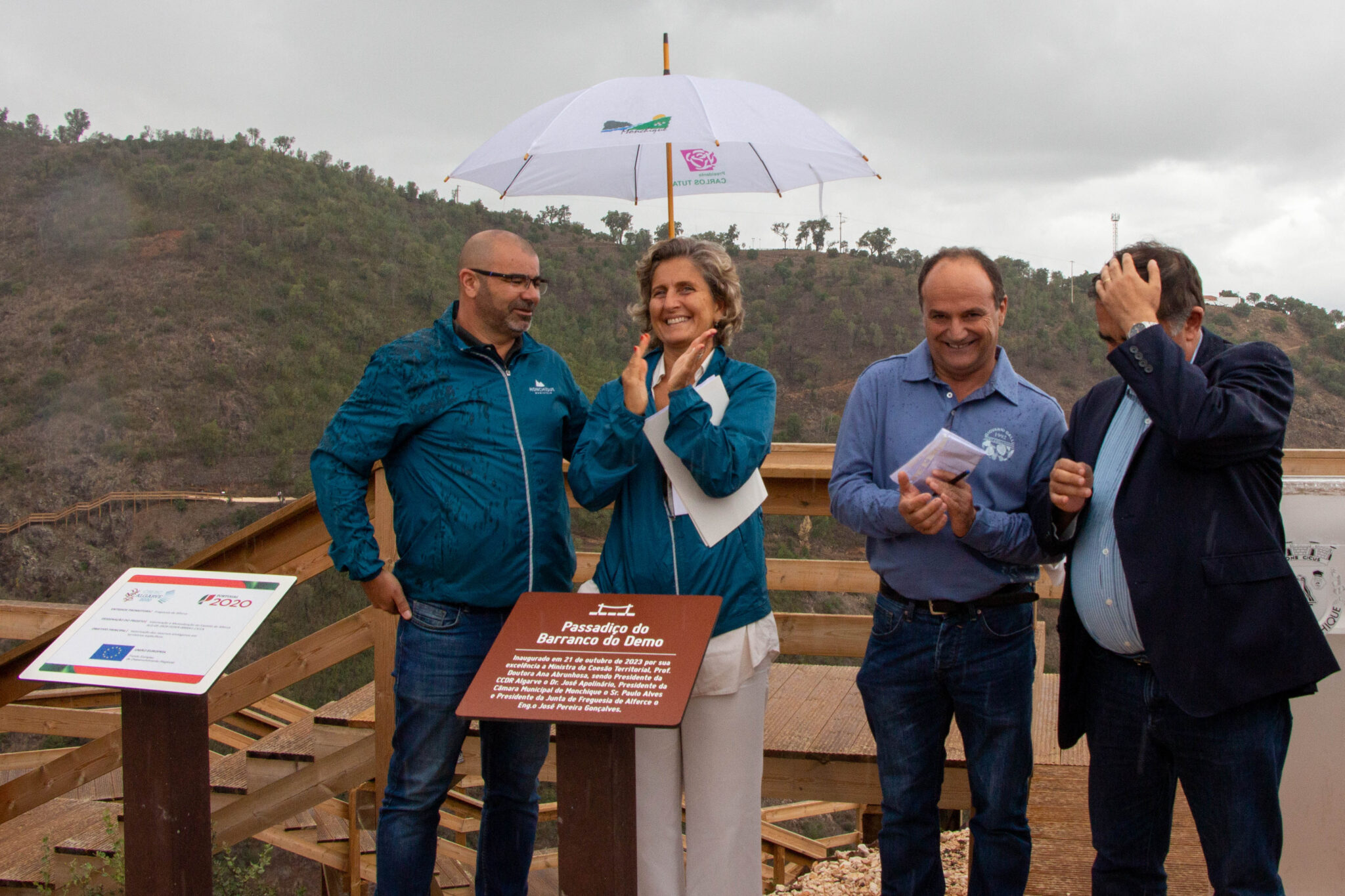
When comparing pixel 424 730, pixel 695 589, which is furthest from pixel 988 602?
pixel 424 730

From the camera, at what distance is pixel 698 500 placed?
2113 mm

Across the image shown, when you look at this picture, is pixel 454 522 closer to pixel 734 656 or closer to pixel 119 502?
pixel 734 656

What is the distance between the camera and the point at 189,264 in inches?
1363

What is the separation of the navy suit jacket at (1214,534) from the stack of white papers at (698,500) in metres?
0.78

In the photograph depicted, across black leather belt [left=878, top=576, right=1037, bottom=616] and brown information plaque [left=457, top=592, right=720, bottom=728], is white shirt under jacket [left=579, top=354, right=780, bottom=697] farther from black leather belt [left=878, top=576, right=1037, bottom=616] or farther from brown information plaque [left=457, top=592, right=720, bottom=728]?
black leather belt [left=878, top=576, right=1037, bottom=616]

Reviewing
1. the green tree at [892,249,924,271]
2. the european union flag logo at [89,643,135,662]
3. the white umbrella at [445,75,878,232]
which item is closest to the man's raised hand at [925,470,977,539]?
the white umbrella at [445,75,878,232]

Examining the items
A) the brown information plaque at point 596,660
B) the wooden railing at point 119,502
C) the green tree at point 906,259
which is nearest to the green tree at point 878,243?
the green tree at point 906,259

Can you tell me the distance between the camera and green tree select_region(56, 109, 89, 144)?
42469 millimetres

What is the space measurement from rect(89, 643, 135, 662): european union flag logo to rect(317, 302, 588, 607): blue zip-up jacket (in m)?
0.50

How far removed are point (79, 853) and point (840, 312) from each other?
26.4 m

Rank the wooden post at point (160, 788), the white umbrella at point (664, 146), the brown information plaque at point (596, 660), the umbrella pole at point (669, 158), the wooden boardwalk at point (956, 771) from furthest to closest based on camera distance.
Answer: the umbrella pole at point (669, 158) < the white umbrella at point (664, 146) < the wooden boardwalk at point (956, 771) < the wooden post at point (160, 788) < the brown information plaque at point (596, 660)

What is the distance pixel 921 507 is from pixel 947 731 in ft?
1.80

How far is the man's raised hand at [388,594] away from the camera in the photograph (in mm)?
2391

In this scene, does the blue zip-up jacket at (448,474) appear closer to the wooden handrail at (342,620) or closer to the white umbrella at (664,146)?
the wooden handrail at (342,620)
